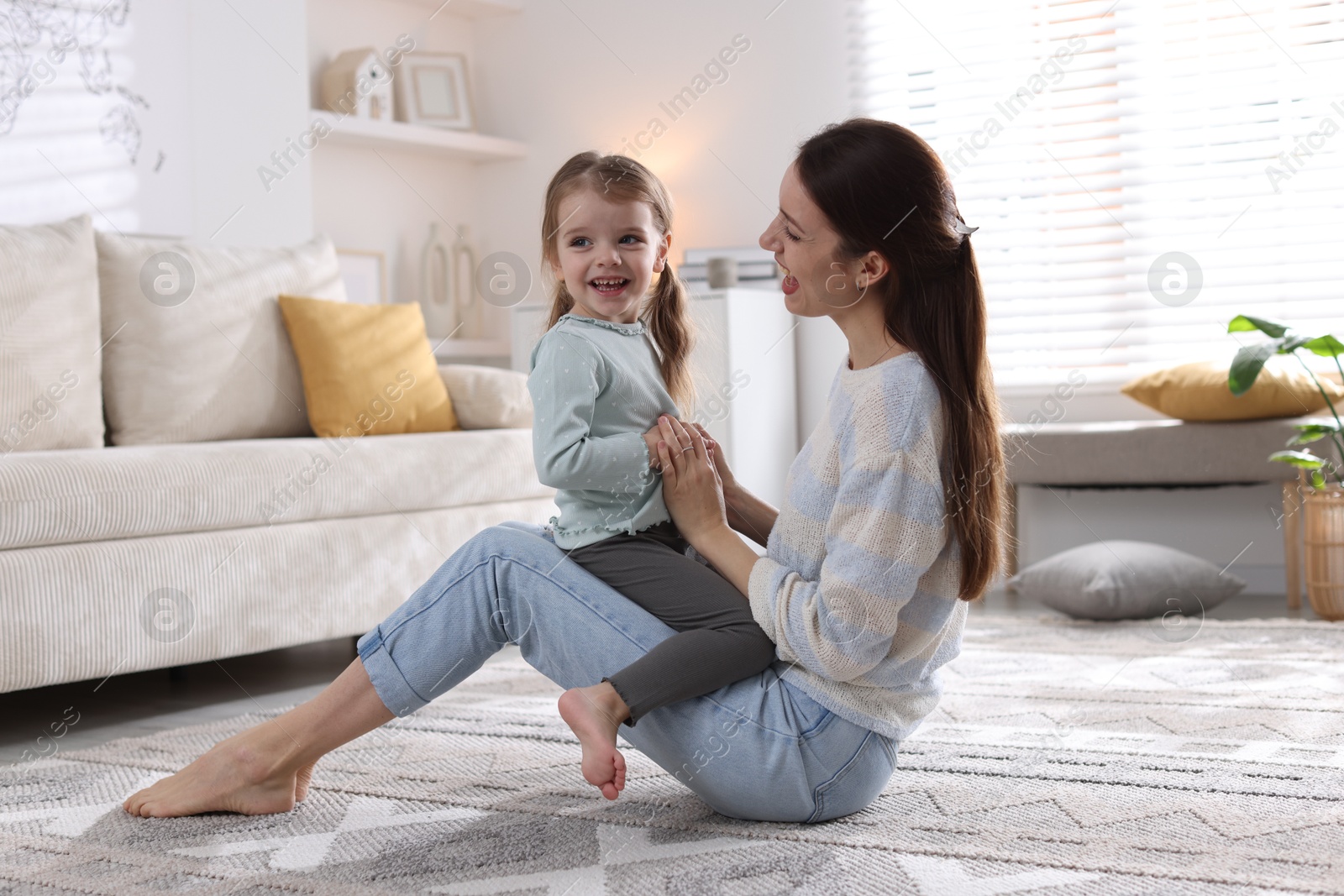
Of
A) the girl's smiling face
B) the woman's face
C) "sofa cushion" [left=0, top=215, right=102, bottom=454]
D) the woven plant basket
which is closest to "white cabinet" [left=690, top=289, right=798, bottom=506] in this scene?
the woven plant basket

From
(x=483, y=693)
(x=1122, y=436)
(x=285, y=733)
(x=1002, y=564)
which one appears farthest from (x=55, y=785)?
(x=1122, y=436)

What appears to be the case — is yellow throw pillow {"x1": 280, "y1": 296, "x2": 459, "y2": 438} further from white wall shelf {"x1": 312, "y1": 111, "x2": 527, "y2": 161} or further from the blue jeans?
the blue jeans

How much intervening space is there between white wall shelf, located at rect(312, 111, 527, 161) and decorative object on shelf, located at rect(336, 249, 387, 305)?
1.22 ft

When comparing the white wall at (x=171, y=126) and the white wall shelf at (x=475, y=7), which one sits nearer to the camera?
the white wall at (x=171, y=126)

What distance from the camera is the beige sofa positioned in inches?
80.8

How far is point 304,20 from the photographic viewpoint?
12.7 ft

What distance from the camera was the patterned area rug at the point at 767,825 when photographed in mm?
1245

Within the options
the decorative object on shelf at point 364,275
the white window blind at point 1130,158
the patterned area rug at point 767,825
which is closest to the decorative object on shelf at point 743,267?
the white window blind at point 1130,158

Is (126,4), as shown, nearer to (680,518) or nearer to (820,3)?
(820,3)

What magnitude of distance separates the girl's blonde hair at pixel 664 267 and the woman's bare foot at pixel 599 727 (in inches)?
20.1

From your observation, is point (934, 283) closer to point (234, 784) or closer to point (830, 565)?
point (830, 565)

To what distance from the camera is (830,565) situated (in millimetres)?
1233

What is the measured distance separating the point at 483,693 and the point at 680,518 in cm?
104

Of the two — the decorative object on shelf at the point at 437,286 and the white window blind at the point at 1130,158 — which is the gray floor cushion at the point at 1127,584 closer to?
the white window blind at the point at 1130,158
